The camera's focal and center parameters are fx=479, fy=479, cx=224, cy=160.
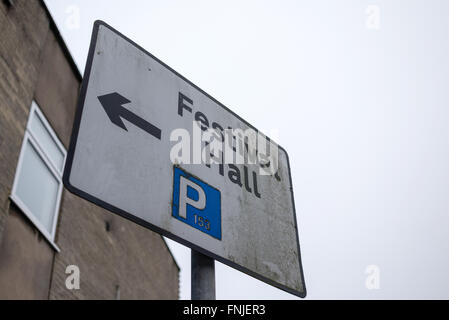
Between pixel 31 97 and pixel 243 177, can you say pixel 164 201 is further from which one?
pixel 31 97

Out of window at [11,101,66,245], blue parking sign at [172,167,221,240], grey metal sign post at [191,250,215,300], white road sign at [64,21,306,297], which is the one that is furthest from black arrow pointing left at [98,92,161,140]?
window at [11,101,66,245]

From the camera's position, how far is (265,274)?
7.97 feet

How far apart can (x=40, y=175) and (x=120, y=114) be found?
20.5ft

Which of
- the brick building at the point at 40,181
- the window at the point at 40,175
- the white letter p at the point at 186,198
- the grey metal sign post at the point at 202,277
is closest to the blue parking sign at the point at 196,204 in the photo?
the white letter p at the point at 186,198

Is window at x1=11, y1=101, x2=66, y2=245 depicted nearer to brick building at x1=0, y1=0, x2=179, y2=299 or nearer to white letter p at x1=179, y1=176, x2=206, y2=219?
brick building at x1=0, y1=0, x2=179, y2=299

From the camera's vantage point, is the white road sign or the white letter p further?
the white letter p

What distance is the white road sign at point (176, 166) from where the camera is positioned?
2.00 meters

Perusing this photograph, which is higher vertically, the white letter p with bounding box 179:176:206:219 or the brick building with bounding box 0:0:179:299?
the brick building with bounding box 0:0:179:299

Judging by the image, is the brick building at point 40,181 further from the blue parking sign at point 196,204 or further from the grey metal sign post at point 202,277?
the grey metal sign post at point 202,277

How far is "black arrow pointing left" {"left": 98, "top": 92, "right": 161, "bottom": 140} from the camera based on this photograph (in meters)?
2.13

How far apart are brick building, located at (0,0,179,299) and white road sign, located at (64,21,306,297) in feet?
15.6

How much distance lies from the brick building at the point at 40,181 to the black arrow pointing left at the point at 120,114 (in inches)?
193

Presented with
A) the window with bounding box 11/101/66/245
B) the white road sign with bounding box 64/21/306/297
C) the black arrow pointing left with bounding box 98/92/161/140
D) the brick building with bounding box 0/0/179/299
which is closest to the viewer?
the white road sign with bounding box 64/21/306/297

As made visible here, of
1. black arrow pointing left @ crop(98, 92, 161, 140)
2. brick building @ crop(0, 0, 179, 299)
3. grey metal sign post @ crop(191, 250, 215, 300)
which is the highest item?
brick building @ crop(0, 0, 179, 299)
